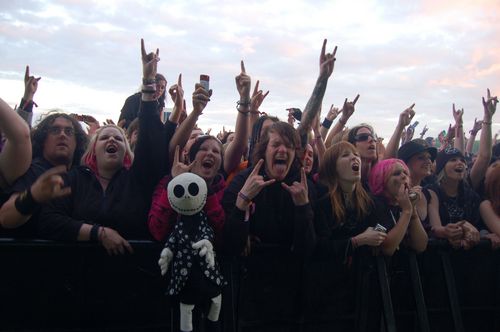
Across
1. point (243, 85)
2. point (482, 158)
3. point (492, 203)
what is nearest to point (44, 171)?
point (243, 85)

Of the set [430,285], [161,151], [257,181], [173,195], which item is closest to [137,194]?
[161,151]

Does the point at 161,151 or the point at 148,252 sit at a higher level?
the point at 161,151

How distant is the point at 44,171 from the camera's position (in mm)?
3207

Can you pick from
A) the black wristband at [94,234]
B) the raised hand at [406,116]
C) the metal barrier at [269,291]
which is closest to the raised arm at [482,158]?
the raised hand at [406,116]

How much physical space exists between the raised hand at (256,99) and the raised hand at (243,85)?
0.62 meters

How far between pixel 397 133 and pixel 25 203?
3985 mm

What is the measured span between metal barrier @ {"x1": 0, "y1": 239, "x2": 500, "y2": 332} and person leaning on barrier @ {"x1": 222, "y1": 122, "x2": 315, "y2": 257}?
0.15m

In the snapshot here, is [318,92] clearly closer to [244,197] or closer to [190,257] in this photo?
[244,197]

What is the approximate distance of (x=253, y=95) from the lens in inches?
178

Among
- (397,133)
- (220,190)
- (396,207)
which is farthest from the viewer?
(397,133)

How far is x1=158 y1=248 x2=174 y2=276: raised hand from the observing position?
254cm

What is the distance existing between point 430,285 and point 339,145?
1.43 meters

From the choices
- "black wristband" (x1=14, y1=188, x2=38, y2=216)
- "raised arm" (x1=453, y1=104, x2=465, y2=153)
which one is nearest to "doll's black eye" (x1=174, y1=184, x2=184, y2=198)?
"black wristband" (x1=14, y1=188, x2=38, y2=216)

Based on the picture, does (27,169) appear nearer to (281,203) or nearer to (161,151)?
(161,151)
